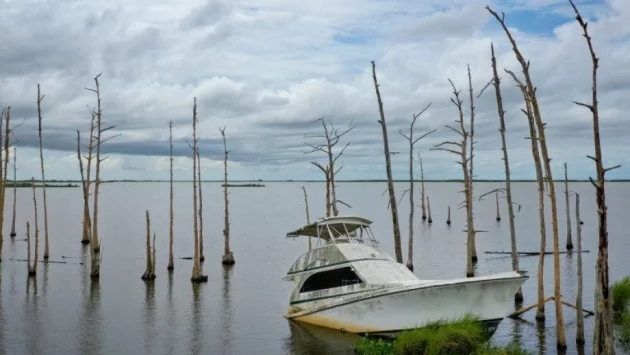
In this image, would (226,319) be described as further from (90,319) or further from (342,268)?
(342,268)

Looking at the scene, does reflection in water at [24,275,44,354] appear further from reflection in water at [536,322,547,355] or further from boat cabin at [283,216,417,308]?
reflection in water at [536,322,547,355]

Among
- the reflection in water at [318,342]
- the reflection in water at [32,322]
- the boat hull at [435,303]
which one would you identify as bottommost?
the reflection in water at [318,342]

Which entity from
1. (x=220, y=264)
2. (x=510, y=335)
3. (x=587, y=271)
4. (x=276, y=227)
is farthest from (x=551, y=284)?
(x=276, y=227)

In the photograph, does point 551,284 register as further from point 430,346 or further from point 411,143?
point 430,346

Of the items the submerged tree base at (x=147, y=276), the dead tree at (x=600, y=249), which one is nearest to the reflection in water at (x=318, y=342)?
the dead tree at (x=600, y=249)

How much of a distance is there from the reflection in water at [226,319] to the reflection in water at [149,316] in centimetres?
257

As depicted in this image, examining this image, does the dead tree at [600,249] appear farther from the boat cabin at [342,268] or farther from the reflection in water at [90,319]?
the reflection in water at [90,319]

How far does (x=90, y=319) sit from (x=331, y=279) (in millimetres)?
10828

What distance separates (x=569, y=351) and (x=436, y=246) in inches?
1587

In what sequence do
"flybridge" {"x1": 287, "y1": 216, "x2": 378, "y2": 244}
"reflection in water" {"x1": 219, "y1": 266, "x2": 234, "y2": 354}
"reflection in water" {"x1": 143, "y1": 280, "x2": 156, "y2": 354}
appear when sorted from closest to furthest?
"reflection in water" {"x1": 219, "y1": 266, "x2": 234, "y2": 354}, "reflection in water" {"x1": 143, "y1": 280, "x2": 156, "y2": 354}, "flybridge" {"x1": 287, "y1": 216, "x2": 378, "y2": 244}

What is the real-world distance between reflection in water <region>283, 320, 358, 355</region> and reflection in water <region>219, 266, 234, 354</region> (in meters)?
2.11

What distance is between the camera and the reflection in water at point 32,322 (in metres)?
22.7

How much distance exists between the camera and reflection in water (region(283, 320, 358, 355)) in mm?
21844

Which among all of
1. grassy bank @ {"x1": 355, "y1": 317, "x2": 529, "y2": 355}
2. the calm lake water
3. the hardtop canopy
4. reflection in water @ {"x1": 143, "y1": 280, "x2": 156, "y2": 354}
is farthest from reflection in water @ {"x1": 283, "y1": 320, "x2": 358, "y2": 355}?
reflection in water @ {"x1": 143, "y1": 280, "x2": 156, "y2": 354}
